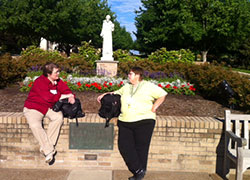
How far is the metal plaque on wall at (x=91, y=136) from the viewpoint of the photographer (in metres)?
4.18

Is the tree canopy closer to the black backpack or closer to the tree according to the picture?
the tree

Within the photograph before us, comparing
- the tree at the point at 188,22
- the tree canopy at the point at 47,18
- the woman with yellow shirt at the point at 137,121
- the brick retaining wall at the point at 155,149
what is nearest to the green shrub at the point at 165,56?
the tree at the point at 188,22

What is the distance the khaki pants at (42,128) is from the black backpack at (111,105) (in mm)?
732

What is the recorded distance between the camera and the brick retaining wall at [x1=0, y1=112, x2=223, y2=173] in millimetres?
4180

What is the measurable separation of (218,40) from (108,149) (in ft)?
95.5

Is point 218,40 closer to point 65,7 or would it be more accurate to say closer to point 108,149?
point 65,7

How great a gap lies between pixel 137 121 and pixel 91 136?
1.00 metres

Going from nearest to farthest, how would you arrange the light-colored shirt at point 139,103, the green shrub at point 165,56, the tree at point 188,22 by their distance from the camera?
the light-colored shirt at point 139,103 < the green shrub at point 165,56 < the tree at point 188,22

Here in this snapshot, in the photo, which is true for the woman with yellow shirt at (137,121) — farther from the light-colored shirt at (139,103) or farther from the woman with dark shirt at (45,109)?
the woman with dark shirt at (45,109)

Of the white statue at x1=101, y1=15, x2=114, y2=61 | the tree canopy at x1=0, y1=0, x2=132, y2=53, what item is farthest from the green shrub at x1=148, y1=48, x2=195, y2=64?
the tree canopy at x1=0, y1=0, x2=132, y2=53

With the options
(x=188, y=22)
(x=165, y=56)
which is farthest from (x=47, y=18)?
(x=165, y=56)

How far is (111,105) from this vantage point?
390 centimetres

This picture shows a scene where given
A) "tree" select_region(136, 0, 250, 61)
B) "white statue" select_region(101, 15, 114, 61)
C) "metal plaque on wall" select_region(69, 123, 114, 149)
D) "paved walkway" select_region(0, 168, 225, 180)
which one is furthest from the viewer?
"tree" select_region(136, 0, 250, 61)

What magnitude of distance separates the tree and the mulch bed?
19.8m
